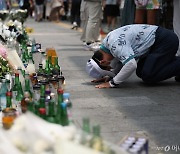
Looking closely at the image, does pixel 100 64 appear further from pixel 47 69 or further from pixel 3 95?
pixel 3 95

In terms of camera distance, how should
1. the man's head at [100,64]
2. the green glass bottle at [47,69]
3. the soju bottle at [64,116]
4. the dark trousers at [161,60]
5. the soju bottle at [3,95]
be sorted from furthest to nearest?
1. the dark trousers at [161,60]
2. the man's head at [100,64]
3. the green glass bottle at [47,69]
4. the soju bottle at [3,95]
5. the soju bottle at [64,116]

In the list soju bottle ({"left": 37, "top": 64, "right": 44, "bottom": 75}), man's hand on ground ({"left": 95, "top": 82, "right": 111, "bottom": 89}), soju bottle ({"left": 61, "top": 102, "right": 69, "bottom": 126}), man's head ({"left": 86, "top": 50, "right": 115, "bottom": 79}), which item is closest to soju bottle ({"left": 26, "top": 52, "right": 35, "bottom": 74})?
soju bottle ({"left": 37, "top": 64, "right": 44, "bottom": 75})

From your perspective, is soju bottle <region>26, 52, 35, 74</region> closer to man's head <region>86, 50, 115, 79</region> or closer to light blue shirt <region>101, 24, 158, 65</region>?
man's head <region>86, 50, 115, 79</region>

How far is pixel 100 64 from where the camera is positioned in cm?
619

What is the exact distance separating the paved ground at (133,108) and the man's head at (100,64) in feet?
0.76

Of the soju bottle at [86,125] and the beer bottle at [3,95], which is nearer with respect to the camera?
the soju bottle at [86,125]

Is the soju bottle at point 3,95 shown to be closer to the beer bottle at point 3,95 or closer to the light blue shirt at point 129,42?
the beer bottle at point 3,95

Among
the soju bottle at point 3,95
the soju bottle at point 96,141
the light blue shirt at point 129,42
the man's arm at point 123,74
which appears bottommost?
the man's arm at point 123,74

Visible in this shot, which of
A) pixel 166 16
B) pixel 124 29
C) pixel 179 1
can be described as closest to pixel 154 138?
pixel 124 29

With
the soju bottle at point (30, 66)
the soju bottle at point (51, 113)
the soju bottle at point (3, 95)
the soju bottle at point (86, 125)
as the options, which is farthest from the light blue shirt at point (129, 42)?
the soju bottle at point (86, 125)

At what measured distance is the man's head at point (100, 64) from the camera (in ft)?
20.2

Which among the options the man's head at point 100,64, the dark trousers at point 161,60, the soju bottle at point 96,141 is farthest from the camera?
the dark trousers at point 161,60

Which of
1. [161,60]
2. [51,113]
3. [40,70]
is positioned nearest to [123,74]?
[161,60]

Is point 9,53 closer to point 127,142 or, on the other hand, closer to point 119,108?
point 119,108
